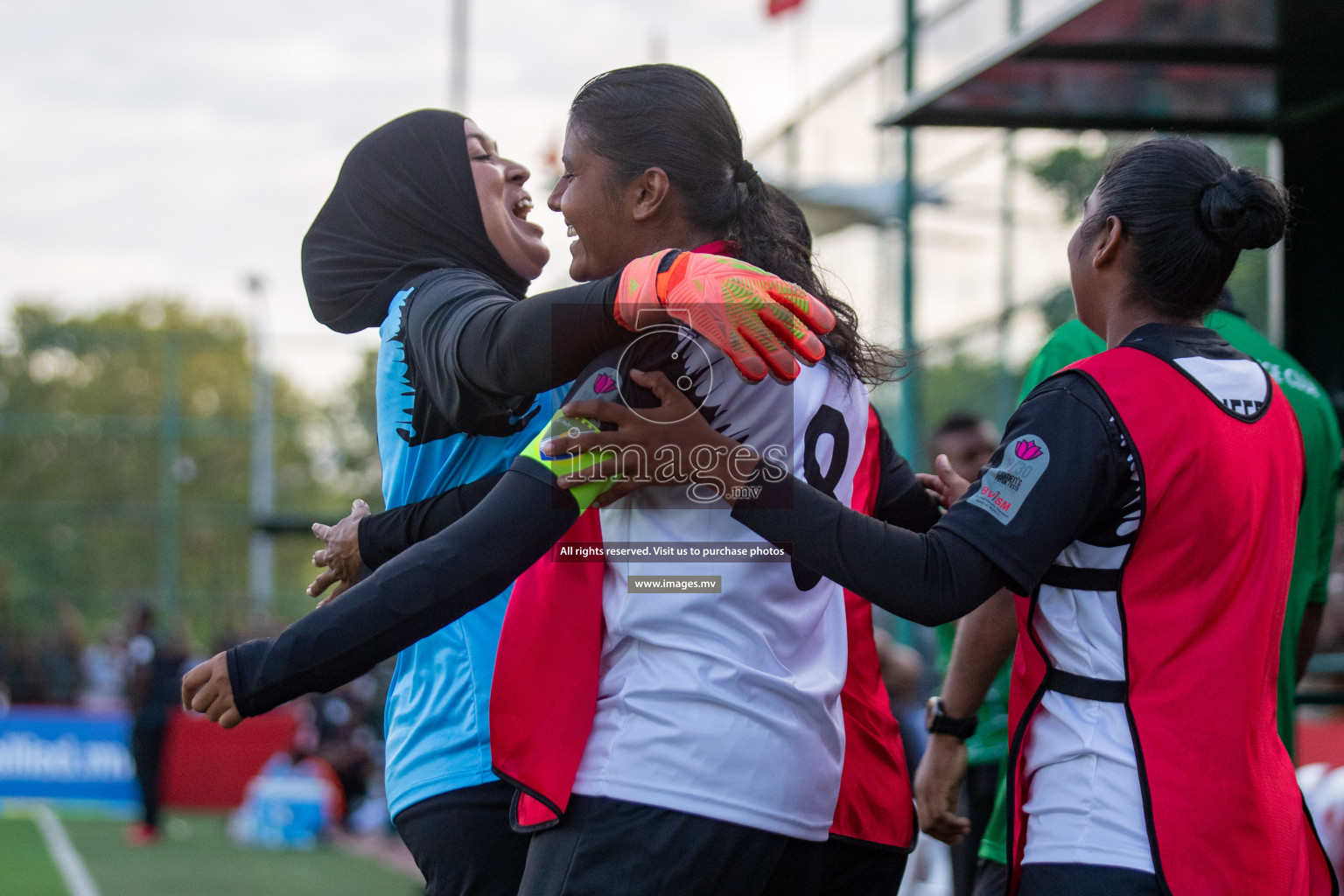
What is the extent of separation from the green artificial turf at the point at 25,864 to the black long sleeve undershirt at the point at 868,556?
892 centimetres

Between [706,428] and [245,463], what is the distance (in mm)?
24460

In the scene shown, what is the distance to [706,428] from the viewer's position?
1716mm

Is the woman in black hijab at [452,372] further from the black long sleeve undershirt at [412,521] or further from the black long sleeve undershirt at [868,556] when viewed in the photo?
the black long sleeve undershirt at [868,556]

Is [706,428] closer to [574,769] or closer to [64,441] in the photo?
[574,769]

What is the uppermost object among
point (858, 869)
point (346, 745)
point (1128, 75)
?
point (1128, 75)

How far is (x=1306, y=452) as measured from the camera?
2914 millimetres

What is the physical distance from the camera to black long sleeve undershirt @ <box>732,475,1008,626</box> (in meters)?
1.75

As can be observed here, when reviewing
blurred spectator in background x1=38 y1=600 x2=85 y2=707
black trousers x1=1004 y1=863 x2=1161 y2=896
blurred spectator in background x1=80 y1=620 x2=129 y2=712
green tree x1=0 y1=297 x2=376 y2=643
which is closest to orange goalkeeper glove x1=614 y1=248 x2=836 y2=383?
black trousers x1=1004 y1=863 x2=1161 y2=896

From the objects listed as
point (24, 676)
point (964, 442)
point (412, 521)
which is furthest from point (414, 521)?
point (24, 676)

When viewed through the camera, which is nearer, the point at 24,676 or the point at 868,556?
the point at 868,556

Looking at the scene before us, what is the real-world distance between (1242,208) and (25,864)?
11.1 m

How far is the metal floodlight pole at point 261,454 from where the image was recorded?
69.8 ft

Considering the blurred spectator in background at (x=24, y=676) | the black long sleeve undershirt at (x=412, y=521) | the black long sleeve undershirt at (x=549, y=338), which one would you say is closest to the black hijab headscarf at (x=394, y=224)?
the black long sleeve undershirt at (x=412, y=521)

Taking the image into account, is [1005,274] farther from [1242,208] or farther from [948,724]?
[1242,208]
